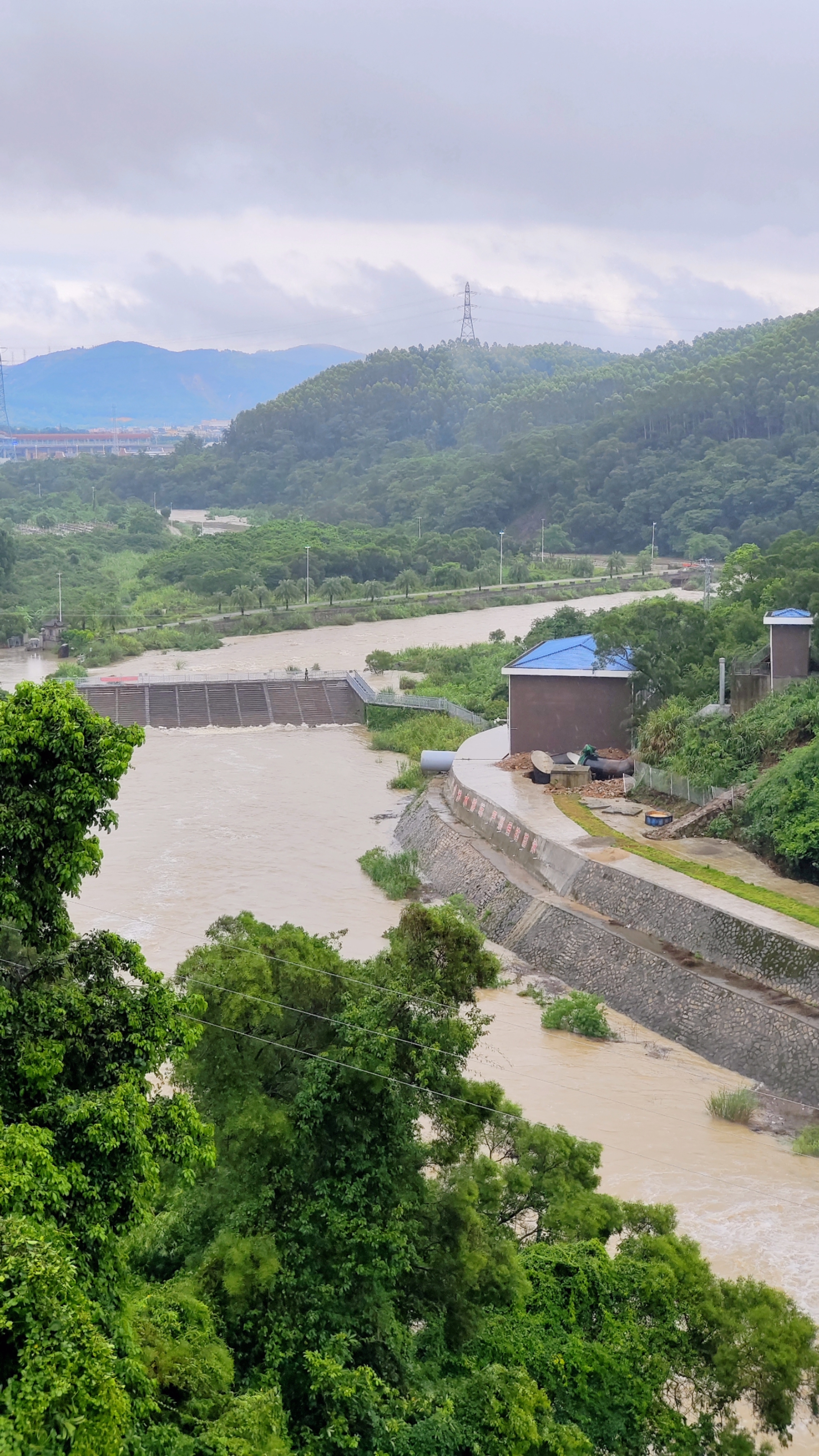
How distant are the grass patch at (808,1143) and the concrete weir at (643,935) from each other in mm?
764

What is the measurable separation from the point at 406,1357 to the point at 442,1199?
0.90 metres

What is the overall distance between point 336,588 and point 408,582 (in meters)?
5.54

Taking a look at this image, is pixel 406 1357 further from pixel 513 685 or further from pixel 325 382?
pixel 325 382

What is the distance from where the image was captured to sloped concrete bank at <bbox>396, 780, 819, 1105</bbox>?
15156 millimetres

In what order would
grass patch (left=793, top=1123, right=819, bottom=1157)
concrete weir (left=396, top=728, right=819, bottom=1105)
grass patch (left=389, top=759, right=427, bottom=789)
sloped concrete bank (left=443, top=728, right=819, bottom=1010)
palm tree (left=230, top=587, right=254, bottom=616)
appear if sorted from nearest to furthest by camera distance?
grass patch (left=793, top=1123, right=819, bottom=1157)
concrete weir (left=396, top=728, right=819, bottom=1105)
sloped concrete bank (left=443, top=728, right=819, bottom=1010)
grass patch (left=389, top=759, right=427, bottom=789)
palm tree (left=230, top=587, right=254, bottom=616)

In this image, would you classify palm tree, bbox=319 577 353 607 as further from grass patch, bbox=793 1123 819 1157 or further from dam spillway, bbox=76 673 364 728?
grass patch, bbox=793 1123 819 1157

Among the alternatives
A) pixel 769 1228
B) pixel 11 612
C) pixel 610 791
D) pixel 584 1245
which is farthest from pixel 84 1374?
pixel 11 612

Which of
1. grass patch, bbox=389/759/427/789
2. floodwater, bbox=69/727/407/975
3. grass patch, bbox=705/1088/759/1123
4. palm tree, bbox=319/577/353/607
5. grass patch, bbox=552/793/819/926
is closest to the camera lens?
grass patch, bbox=705/1088/759/1123

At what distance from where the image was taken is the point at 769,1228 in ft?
38.9

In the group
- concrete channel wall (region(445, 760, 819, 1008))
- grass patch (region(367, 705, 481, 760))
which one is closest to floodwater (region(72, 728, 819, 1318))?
grass patch (region(367, 705, 481, 760))

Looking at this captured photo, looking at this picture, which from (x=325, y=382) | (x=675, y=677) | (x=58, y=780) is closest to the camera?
(x=58, y=780)

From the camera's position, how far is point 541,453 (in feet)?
315

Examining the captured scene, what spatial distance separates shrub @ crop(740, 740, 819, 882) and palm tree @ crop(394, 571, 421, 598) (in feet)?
→ 154

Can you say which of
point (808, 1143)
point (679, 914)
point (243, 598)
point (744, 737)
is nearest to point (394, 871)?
point (744, 737)
